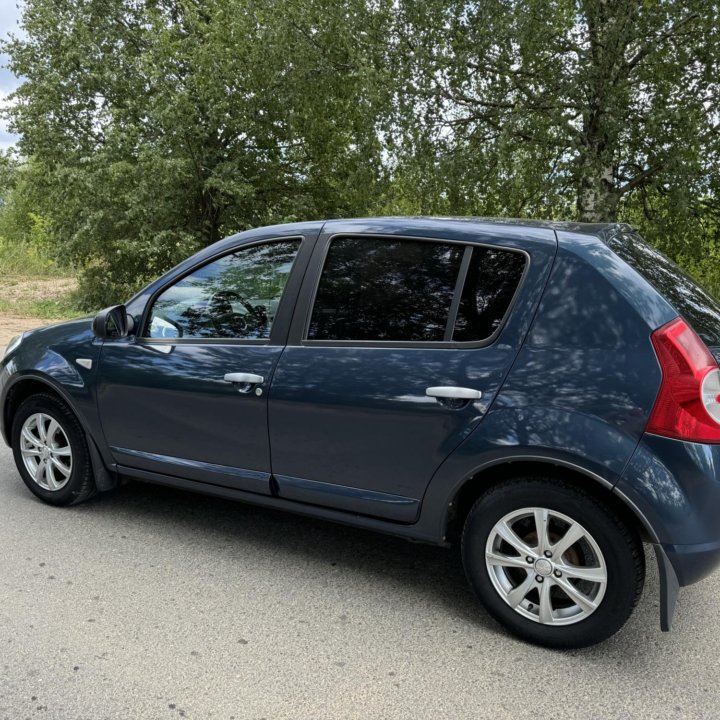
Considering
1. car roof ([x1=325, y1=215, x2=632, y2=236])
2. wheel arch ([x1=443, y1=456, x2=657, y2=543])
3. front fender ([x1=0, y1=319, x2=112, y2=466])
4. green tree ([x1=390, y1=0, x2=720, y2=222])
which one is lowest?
wheel arch ([x1=443, y1=456, x2=657, y2=543])

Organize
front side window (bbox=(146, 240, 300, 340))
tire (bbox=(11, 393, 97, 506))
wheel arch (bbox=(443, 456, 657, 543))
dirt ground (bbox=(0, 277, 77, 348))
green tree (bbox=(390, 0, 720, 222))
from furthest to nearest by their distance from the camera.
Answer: dirt ground (bbox=(0, 277, 77, 348)) < green tree (bbox=(390, 0, 720, 222)) < tire (bbox=(11, 393, 97, 506)) < front side window (bbox=(146, 240, 300, 340)) < wheel arch (bbox=(443, 456, 657, 543))

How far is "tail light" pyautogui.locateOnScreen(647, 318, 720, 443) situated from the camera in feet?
8.12

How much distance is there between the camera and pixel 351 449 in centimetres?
311

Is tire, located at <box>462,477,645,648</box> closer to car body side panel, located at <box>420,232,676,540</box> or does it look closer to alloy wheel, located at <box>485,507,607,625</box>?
alloy wheel, located at <box>485,507,607,625</box>

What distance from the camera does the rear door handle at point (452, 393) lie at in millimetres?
2787

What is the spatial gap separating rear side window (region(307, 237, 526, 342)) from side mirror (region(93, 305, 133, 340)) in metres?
1.20

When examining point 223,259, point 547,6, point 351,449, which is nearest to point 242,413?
point 351,449

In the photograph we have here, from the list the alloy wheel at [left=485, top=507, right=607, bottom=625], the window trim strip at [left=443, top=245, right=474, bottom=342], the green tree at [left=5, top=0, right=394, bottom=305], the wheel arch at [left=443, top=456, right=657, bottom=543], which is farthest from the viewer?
the green tree at [left=5, top=0, right=394, bottom=305]

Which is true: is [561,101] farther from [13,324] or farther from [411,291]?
[13,324]

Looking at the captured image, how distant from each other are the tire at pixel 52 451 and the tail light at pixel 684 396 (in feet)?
10.3

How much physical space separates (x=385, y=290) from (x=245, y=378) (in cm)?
81

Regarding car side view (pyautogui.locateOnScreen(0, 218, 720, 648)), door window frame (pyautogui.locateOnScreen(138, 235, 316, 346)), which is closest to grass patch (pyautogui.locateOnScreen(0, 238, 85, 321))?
door window frame (pyautogui.locateOnScreen(138, 235, 316, 346))

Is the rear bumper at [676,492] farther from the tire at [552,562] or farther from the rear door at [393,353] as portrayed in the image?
the rear door at [393,353]

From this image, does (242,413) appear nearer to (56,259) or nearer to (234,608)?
(234,608)
